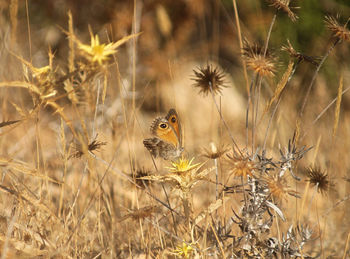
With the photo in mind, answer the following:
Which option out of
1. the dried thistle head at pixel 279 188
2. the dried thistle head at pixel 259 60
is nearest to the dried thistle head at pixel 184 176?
the dried thistle head at pixel 279 188

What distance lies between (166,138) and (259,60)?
0.40 metres

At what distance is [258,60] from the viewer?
35.0 inches

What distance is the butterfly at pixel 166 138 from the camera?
1.10 metres

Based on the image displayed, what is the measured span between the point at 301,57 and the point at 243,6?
1.75 metres

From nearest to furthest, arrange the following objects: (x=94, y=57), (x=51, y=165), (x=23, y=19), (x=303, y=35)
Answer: (x=94, y=57)
(x=51, y=165)
(x=303, y=35)
(x=23, y=19)

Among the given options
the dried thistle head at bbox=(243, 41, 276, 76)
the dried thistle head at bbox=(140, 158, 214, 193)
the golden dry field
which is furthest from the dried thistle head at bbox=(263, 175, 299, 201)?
the dried thistle head at bbox=(243, 41, 276, 76)

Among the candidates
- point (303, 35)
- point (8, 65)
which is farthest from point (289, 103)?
point (8, 65)

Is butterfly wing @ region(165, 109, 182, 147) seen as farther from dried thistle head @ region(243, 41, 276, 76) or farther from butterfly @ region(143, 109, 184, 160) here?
dried thistle head @ region(243, 41, 276, 76)

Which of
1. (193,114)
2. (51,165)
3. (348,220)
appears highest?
(193,114)

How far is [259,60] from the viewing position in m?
0.89

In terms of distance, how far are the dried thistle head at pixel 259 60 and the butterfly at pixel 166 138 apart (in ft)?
1.01

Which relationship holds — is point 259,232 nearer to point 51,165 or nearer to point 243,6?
point 51,165

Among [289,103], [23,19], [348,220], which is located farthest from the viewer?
[23,19]

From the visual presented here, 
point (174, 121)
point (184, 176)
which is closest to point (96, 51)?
point (184, 176)
